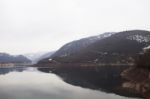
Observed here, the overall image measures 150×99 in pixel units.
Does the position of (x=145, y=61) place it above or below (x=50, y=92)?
above

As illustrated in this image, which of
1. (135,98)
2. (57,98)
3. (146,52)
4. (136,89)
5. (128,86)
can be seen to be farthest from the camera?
(146,52)

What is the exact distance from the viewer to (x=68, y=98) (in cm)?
6562

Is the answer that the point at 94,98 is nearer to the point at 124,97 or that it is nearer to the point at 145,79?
the point at 124,97

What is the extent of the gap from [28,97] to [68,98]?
408 inches

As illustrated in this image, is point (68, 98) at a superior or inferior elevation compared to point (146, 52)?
inferior

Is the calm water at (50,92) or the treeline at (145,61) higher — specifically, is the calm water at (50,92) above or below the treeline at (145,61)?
below

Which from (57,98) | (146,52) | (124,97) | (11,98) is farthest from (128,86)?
(11,98)

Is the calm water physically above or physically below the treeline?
below

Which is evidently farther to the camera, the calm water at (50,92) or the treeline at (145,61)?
the treeline at (145,61)

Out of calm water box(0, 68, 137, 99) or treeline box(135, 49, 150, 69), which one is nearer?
calm water box(0, 68, 137, 99)

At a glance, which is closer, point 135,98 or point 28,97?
point 135,98

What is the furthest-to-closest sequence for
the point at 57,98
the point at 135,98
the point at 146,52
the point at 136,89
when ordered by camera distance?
the point at 146,52 → the point at 136,89 → the point at 57,98 → the point at 135,98

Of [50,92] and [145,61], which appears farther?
[145,61]

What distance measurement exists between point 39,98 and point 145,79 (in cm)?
2857
